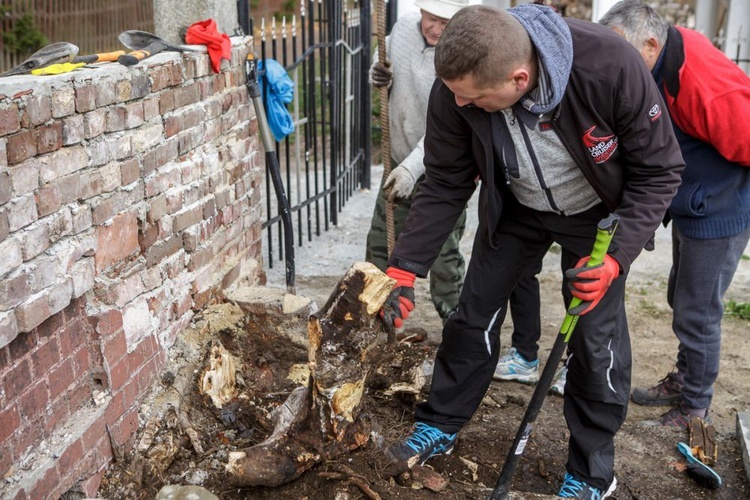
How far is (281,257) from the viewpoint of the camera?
5590 millimetres

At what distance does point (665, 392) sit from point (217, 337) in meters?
2.16

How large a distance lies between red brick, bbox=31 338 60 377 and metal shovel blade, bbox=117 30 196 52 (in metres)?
1.39

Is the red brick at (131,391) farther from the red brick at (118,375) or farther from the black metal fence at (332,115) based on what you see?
the black metal fence at (332,115)

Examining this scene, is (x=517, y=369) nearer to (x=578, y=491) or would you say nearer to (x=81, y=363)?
(x=578, y=491)

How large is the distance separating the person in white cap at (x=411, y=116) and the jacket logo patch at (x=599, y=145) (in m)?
1.29

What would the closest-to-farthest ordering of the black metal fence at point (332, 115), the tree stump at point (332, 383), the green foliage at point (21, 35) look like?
1. the tree stump at point (332, 383)
2. the black metal fence at point (332, 115)
3. the green foliage at point (21, 35)

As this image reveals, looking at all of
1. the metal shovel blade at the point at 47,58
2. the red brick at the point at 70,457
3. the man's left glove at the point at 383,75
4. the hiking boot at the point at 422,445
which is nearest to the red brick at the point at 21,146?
the metal shovel blade at the point at 47,58

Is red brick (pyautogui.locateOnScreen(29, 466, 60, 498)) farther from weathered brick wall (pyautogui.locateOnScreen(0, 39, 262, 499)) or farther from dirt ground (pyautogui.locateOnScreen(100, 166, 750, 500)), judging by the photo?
dirt ground (pyautogui.locateOnScreen(100, 166, 750, 500))

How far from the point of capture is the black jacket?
8.43 feet

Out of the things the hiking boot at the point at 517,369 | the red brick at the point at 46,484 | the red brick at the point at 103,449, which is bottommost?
the hiking boot at the point at 517,369

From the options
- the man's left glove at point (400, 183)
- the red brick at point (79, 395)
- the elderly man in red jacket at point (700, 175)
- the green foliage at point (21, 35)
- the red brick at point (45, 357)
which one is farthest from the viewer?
the green foliage at point (21, 35)

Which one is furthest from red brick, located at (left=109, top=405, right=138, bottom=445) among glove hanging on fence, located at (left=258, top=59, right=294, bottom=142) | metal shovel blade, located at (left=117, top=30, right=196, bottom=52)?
glove hanging on fence, located at (left=258, top=59, right=294, bottom=142)

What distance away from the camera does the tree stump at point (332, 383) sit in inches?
110

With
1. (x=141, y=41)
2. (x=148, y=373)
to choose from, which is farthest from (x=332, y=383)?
(x=141, y=41)
